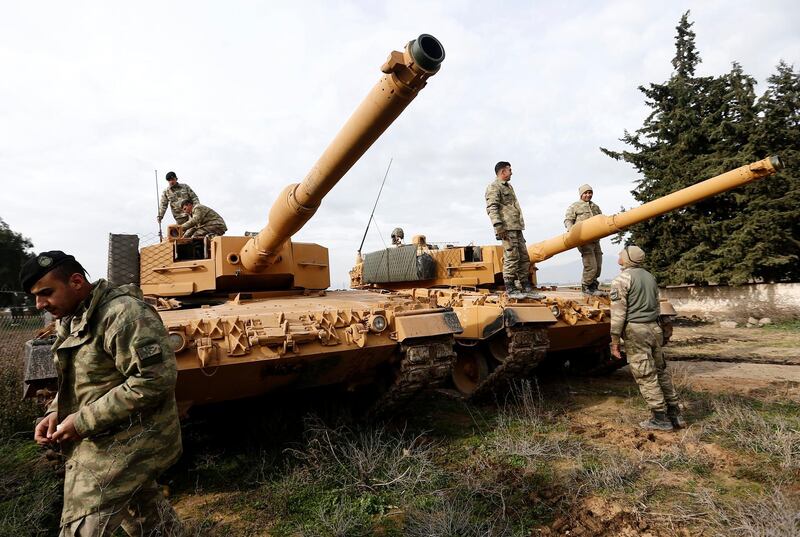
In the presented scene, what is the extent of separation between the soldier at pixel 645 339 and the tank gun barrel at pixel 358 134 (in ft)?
10.4

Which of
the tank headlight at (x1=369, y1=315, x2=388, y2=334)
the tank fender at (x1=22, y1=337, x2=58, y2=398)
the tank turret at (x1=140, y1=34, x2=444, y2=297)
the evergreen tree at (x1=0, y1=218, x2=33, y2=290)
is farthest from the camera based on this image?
the evergreen tree at (x1=0, y1=218, x2=33, y2=290)

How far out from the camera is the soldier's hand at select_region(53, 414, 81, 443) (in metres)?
2.28

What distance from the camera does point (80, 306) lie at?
248 cm

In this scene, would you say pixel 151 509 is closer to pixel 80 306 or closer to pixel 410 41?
pixel 80 306

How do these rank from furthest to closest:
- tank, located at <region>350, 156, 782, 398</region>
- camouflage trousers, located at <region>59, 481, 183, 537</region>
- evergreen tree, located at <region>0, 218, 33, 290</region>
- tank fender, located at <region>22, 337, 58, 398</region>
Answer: evergreen tree, located at <region>0, 218, 33, 290</region>
tank, located at <region>350, 156, 782, 398</region>
tank fender, located at <region>22, 337, 58, 398</region>
camouflage trousers, located at <region>59, 481, 183, 537</region>

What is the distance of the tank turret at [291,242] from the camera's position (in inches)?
131

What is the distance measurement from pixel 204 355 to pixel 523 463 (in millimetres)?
2966

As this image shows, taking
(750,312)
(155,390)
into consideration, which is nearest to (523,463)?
(155,390)

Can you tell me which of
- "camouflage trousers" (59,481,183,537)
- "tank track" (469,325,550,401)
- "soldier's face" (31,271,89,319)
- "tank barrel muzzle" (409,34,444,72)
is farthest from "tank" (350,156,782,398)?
"soldier's face" (31,271,89,319)

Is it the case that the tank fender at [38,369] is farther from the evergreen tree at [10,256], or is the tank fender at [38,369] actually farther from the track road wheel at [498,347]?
the evergreen tree at [10,256]

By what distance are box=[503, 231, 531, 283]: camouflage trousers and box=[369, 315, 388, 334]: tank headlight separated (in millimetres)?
2815

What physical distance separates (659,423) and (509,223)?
3.05 m

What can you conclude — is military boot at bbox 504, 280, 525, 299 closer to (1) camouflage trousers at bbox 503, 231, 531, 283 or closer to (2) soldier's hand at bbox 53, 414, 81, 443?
(1) camouflage trousers at bbox 503, 231, 531, 283

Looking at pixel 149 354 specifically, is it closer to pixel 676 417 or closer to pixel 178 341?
pixel 178 341
